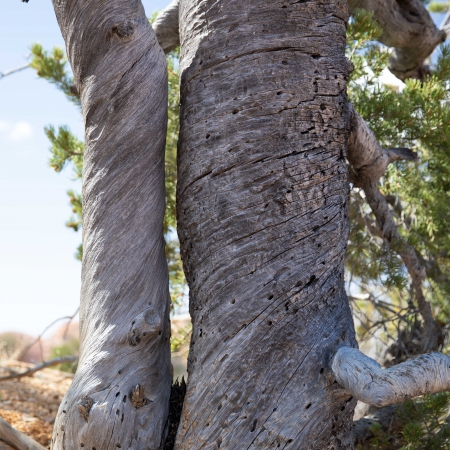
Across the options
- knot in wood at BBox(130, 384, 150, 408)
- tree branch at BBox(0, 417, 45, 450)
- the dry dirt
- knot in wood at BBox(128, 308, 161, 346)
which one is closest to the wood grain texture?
knot in wood at BBox(128, 308, 161, 346)

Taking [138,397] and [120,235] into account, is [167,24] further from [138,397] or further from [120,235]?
[138,397]

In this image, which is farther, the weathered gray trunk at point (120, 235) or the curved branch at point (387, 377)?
the weathered gray trunk at point (120, 235)

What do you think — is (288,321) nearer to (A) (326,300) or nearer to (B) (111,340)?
(A) (326,300)

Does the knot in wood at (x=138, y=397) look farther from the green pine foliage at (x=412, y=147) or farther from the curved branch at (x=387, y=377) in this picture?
the green pine foliage at (x=412, y=147)

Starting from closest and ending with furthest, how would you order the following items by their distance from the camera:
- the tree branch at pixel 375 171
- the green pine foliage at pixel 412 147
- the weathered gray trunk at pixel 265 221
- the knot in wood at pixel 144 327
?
1. the weathered gray trunk at pixel 265 221
2. the knot in wood at pixel 144 327
3. the tree branch at pixel 375 171
4. the green pine foliage at pixel 412 147

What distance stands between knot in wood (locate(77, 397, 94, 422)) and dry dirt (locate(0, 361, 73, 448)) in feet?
6.87

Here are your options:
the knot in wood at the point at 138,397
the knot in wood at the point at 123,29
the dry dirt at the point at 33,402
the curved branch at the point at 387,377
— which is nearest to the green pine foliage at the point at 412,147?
the curved branch at the point at 387,377

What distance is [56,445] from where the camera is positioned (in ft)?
5.34

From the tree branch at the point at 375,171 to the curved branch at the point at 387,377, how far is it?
0.79 m

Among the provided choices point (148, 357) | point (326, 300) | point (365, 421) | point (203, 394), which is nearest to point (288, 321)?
point (326, 300)

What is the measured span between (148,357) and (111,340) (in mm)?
118

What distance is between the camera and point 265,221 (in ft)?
5.28

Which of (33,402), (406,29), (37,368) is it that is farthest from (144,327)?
(33,402)

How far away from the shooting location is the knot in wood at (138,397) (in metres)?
1.59
